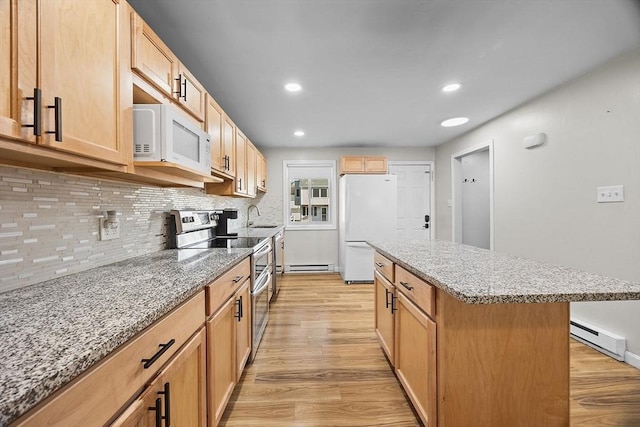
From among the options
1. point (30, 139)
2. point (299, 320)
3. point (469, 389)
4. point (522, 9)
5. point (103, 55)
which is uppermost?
point (522, 9)

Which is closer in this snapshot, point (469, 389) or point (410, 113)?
point (469, 389)

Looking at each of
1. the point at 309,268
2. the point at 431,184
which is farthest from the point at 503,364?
the point at 431,184

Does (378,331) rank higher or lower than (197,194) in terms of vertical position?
lower

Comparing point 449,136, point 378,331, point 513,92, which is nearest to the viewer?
point 378,331

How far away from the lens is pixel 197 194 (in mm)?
2748

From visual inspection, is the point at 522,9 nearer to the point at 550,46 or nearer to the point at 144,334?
the point at 550,46

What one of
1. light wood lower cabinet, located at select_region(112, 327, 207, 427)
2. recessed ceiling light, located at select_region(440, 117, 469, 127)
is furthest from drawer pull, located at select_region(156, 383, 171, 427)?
recessed ceiling light, located at select_region(440, 117, 469, 127)

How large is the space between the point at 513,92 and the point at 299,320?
10.2 feet

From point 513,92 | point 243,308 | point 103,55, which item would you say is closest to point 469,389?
point 243,308

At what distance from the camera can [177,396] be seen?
3.21ft

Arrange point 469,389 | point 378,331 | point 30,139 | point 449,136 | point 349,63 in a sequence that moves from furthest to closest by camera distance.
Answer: point 449,136 < point 378,331 < point 349,63 < point 469,389 < point 30,139

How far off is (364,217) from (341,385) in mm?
2802

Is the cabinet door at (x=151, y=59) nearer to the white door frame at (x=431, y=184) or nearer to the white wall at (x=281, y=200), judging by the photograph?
the white wall at (x=281, y=200)

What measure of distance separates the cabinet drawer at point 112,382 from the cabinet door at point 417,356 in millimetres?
1049
